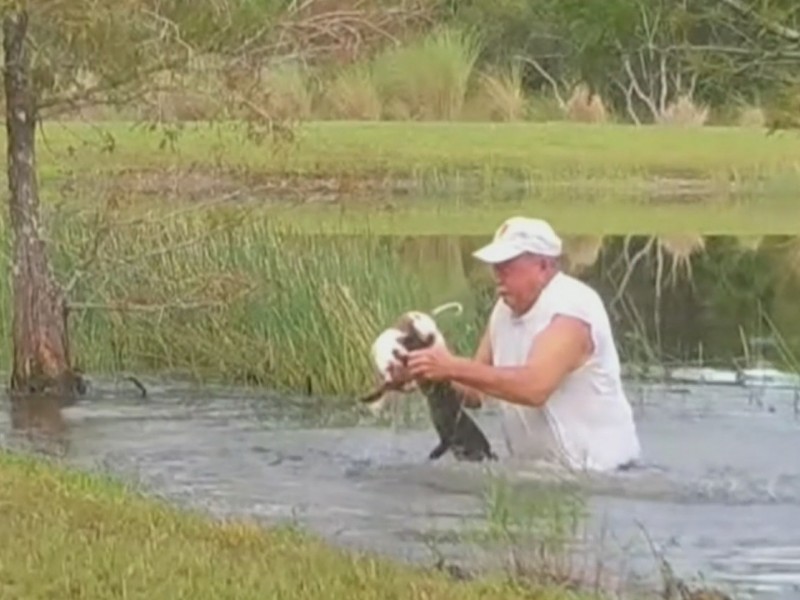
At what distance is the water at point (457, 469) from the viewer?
9656mm

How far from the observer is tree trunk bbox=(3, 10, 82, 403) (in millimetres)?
13852

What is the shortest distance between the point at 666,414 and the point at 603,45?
4060 millimetres

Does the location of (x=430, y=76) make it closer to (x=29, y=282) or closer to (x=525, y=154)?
(x=525, y=154)

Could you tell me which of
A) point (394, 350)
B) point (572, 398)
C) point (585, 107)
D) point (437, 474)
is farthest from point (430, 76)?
point (394, 350)

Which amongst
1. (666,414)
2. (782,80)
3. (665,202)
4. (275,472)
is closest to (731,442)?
(666,414)

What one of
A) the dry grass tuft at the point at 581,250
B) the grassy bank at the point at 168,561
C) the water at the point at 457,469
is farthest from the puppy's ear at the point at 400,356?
the dry grass tuft at the point at 581,250

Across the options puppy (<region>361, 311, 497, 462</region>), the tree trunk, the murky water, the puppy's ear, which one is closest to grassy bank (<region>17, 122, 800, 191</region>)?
the tree trunk

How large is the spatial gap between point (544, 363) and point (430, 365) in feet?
1.68

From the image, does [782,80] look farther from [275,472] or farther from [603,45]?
[275,472]

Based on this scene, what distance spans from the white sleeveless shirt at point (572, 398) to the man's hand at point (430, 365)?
0.47 m

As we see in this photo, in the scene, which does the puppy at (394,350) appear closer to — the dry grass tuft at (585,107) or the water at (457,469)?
the water at (457,469)

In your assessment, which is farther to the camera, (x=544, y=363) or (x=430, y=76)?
(x=430, y=76)

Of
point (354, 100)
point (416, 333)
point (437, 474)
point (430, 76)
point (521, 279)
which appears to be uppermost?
point (430, 76)

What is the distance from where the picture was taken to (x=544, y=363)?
984 cm
